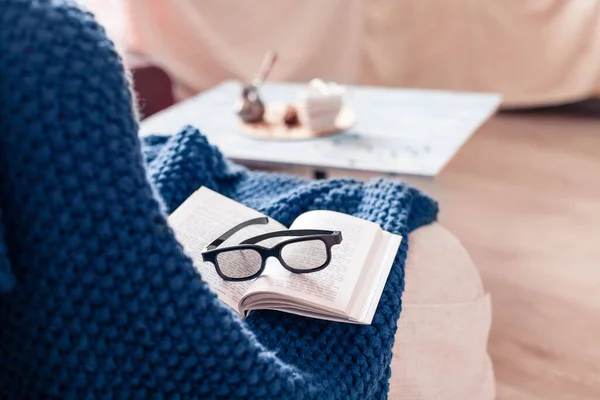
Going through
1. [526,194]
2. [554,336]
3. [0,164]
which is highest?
[0,164]

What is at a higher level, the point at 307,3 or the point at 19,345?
the point at 307,3

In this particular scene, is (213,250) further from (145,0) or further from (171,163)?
(145,0)

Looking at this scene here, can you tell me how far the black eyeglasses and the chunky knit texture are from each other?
0.11m

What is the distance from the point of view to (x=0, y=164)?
523 mm

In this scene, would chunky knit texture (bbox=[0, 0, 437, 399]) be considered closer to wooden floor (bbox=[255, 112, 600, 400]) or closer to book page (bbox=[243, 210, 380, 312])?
book page (bbox=[243, 210, 380, 312])

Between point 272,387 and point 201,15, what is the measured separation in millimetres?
2302

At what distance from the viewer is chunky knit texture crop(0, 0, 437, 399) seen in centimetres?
50

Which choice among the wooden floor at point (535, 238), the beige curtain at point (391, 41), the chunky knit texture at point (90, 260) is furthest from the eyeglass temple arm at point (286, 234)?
the beige curtain at point (391, 41)

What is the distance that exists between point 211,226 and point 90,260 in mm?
327

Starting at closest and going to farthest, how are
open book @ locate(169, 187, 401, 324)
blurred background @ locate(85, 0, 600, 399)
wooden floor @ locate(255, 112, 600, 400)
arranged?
1. open book @ locate(169, 187, 401, 324)
2. wooden floor @ locate(255, 112, 600, 400)
3. blurred background @ locate(85, 0, 600, 399)

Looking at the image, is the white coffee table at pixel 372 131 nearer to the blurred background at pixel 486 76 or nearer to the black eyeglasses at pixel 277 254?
the blurred background at pixel 486 76

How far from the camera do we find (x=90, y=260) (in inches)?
21.0

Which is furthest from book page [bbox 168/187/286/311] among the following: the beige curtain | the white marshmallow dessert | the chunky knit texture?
the beige curtain

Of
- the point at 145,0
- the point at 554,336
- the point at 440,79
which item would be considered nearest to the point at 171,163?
the point at 554,336
